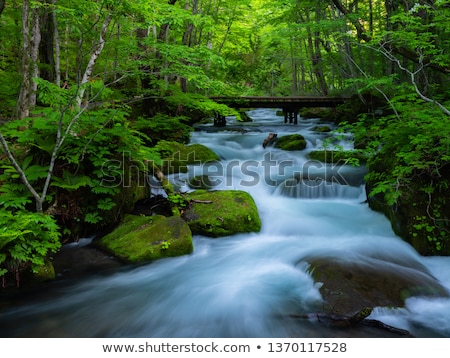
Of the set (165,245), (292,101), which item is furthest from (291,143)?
(165,245)

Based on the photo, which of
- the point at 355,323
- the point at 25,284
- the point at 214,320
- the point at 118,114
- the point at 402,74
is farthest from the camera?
the point at 402,74

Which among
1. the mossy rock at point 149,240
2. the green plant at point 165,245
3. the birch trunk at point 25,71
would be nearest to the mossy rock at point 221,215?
the mossy rock at point 149,240

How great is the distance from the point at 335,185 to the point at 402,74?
832 cm

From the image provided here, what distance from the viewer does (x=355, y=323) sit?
3.42m

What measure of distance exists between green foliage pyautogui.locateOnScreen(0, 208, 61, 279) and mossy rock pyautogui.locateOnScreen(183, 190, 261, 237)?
8.17 ft

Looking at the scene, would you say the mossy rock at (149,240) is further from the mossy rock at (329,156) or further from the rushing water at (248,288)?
the mossy rock at (329,156)

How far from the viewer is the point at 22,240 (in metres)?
4.01

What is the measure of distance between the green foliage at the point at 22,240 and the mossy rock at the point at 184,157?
13.4 ft

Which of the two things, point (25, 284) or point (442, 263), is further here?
point (442, 263)

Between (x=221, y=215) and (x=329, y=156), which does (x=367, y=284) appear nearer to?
(x=221, y=215)

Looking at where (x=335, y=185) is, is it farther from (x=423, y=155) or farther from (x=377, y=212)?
(x=423, y=155)

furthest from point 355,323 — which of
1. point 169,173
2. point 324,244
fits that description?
point 169,173

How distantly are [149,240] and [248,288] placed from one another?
6.03 feet

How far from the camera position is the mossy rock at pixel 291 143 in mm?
11078
